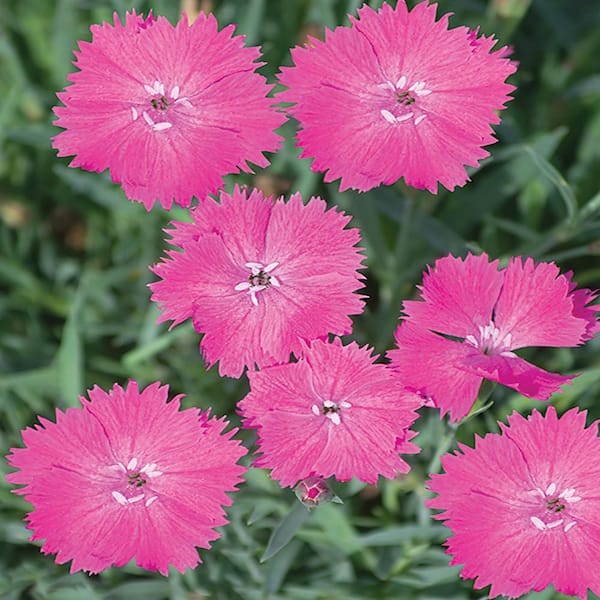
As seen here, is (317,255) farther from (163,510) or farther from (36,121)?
(36,121)

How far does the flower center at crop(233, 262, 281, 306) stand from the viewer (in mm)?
1490

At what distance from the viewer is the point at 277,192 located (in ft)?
8.39

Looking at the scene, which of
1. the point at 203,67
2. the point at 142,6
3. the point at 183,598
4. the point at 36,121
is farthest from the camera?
the point at 36,121

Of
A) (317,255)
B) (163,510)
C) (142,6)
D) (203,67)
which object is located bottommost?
(163,510)

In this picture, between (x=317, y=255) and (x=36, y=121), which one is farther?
(x=36, y=121)

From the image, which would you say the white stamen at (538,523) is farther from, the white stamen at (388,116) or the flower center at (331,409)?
the white stamen at (388,116)

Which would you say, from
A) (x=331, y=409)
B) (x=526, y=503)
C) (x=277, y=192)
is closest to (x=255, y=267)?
(x=331, y=409)

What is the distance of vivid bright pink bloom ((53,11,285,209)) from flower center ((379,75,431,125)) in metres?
0.20

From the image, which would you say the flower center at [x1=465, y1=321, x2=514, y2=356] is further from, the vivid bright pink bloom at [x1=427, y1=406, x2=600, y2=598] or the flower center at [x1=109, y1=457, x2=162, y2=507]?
the flower center at [x1=109, y1=457, x2=162, y2=507]

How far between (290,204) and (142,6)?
97cm

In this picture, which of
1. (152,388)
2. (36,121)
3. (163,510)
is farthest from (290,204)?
(36,121)

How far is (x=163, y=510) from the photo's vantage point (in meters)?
1.44

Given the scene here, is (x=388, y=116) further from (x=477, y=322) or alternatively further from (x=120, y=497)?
(x=120, y=497)

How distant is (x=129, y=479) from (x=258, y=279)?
0.40m
